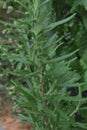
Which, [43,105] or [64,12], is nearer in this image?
[43,105]

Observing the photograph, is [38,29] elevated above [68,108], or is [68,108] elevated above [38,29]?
[38,29]

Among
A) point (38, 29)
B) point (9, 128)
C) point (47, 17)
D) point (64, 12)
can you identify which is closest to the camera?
point (38, 29)

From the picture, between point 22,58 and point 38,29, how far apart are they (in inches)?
6.2

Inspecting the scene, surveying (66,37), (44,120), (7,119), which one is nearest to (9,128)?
(7,119)

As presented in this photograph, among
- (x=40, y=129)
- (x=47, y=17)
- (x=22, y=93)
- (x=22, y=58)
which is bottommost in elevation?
(x=40, y=129)

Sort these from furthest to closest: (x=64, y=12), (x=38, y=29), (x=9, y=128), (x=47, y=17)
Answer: (x=9, y=128) < (x=64, y=12) < (x=47, y=17) < (x=38, y=29)

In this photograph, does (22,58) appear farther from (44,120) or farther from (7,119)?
(7,119)

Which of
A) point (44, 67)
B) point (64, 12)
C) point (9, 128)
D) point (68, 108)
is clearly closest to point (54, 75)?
point (44, 67)

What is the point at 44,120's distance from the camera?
210cm

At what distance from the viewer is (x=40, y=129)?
211 cm

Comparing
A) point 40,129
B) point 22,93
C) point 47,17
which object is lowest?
point 40,129

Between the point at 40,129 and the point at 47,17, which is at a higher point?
the point at 47,17

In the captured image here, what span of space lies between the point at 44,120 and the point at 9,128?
5.31ft

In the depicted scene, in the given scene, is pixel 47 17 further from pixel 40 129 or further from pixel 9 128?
pixel 9 128
